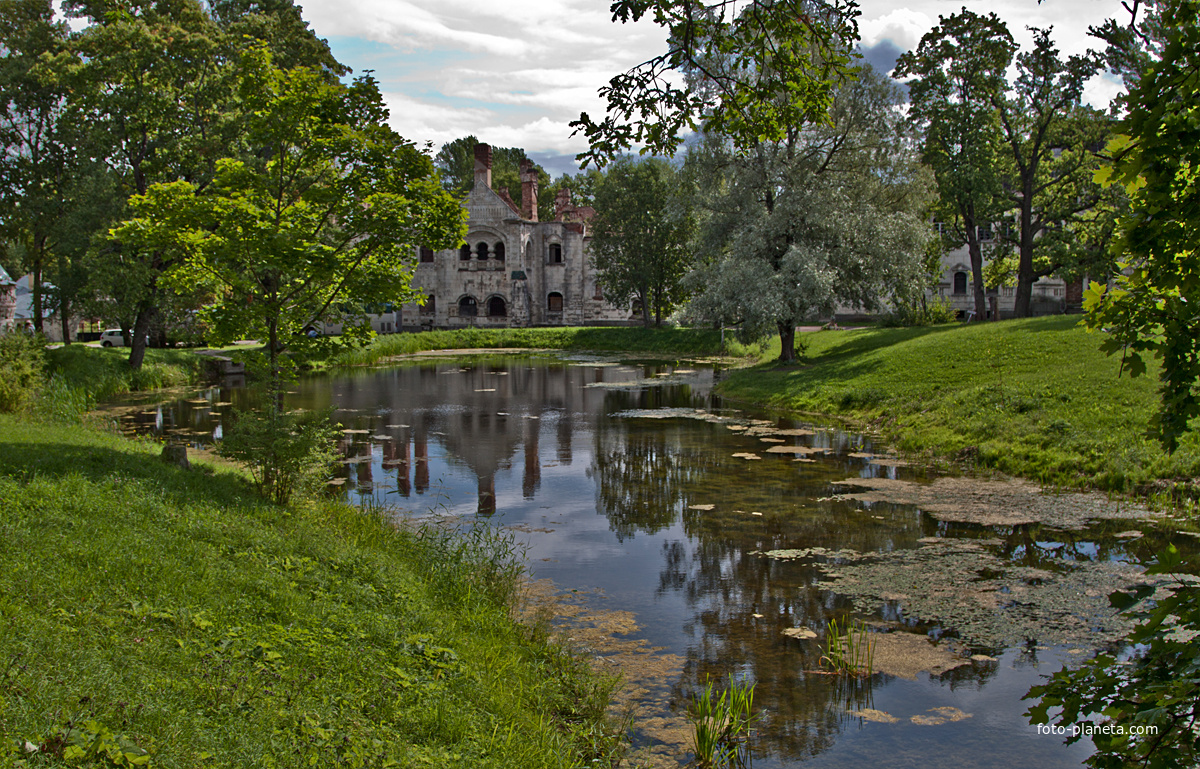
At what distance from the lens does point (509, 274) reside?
212ft

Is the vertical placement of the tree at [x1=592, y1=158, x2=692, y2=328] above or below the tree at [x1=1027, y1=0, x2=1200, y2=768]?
above

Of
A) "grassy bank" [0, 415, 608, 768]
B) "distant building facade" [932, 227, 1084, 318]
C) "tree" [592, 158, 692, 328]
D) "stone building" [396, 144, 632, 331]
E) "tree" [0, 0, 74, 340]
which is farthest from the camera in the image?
"stone building" [396, 144, 632, 331]

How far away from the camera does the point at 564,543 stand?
11.4 m

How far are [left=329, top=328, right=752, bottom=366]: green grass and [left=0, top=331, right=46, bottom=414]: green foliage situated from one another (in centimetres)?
2289

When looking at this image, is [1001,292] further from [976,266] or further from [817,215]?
[817,215]

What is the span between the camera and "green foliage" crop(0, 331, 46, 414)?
1523 centimetres

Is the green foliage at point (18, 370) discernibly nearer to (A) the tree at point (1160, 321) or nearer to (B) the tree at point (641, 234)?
(A) the tree at point (1160, 321)

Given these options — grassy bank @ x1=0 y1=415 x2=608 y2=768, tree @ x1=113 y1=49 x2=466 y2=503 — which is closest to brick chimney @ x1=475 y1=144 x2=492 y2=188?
tree @ x1=113 y1=49 x2=466 y2=503

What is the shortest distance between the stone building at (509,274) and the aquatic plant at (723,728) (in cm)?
5843

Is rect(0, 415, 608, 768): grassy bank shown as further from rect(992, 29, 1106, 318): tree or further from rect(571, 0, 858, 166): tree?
Result: rect(992, 29, 1106, 318): tree

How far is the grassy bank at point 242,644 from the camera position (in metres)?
4.29

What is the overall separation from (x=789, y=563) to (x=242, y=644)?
680 centimetres

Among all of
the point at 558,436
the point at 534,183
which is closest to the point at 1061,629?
the point at 558,436

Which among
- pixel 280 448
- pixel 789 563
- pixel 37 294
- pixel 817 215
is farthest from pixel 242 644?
pixel 37 294
